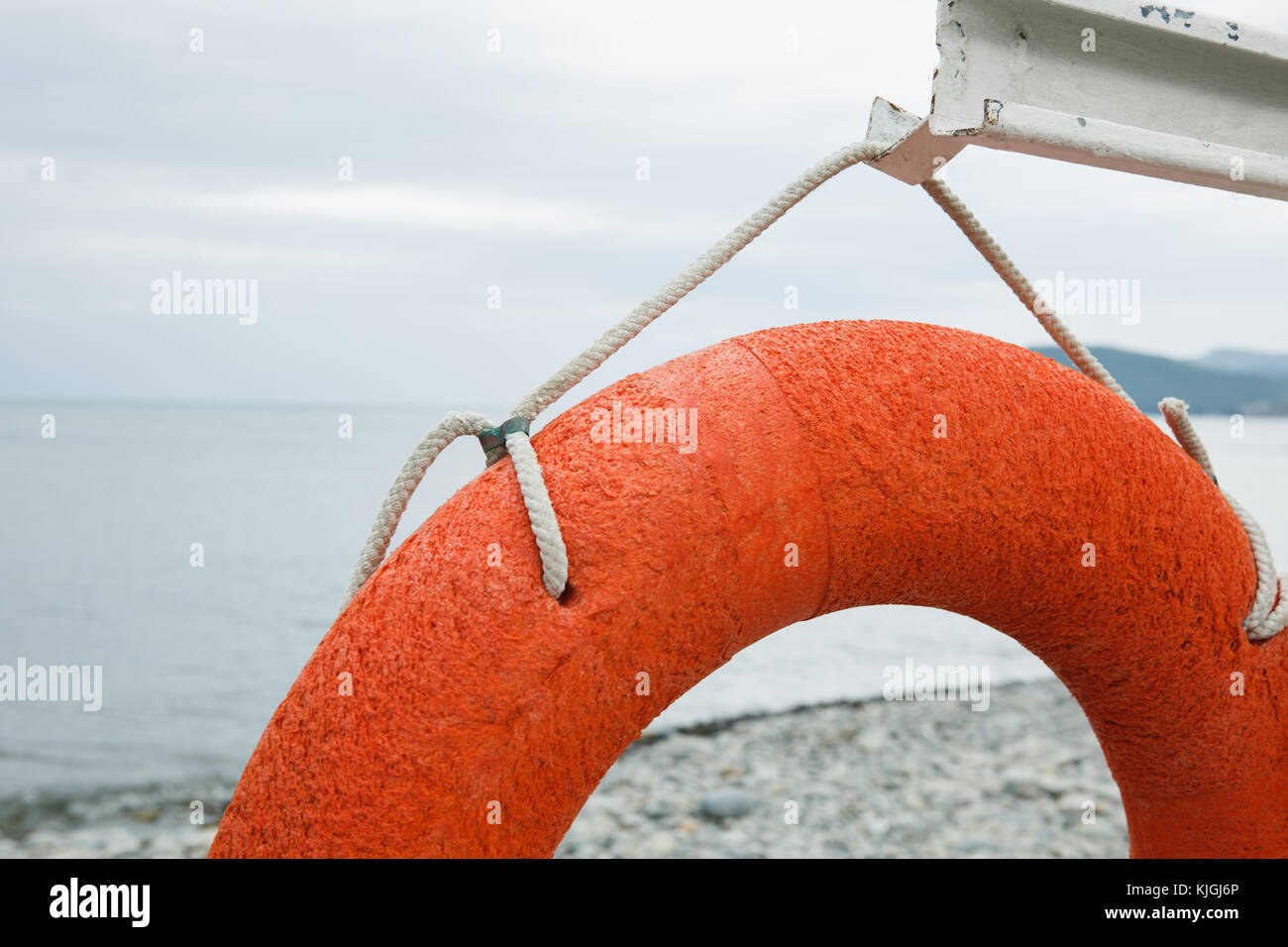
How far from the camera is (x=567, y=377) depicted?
1.16 metres

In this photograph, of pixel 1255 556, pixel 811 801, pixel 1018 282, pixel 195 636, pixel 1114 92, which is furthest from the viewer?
pixel 195 636

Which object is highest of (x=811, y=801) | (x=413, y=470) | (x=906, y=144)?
(x=906, y=144)

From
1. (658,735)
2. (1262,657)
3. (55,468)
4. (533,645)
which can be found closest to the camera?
(533,645)

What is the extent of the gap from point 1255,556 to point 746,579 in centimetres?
92

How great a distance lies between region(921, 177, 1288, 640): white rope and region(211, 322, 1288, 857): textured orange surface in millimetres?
45

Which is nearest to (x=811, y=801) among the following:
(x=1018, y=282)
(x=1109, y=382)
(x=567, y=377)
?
(x=1109, y=382)

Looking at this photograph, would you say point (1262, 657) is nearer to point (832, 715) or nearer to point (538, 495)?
point (538, 495)

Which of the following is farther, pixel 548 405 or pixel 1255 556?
pixel 1255 556

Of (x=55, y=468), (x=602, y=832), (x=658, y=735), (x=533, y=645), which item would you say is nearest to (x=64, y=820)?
(x=602, y=832)

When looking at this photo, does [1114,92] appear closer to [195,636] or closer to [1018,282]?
[1018,282]

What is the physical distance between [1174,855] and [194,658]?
715cm

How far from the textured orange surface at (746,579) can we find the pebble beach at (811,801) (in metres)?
2.75

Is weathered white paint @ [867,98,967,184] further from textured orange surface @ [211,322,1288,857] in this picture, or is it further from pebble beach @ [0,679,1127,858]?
pebble beach @ [0,679,1127,858]
